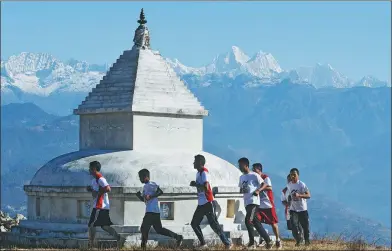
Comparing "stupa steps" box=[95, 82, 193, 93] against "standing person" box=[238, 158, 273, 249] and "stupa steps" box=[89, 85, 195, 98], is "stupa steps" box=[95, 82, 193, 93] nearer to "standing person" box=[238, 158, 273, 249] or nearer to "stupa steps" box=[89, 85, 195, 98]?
"stupa steps" box=[89, 85, 195, 98]

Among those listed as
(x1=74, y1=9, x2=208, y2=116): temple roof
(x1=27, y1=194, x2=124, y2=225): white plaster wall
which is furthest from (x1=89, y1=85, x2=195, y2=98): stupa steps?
(x1=27, y1=194, x2=124, y2=225): white plaster wall

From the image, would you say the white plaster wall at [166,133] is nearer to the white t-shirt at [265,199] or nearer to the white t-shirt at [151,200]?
the white t-shirt at [151,200]

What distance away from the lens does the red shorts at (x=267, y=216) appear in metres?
24.4

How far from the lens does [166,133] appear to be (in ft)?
98.4

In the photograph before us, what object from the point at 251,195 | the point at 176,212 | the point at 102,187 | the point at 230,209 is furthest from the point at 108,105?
the point at 251,195

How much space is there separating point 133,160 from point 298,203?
5729 millimetres

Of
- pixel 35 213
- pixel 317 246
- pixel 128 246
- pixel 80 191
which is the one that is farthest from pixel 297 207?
pixel 35 213

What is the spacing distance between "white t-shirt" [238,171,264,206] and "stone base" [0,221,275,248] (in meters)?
2.32

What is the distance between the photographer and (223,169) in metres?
29.6

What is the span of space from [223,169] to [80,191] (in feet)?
13.6

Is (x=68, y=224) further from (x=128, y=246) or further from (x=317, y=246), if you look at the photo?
(x=317, y=246)

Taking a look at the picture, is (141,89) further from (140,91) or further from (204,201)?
(204,201)

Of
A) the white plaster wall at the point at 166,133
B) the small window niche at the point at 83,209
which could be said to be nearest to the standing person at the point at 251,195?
the small window niche at the point at 83,209

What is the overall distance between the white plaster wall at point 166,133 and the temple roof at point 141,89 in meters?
0.28
